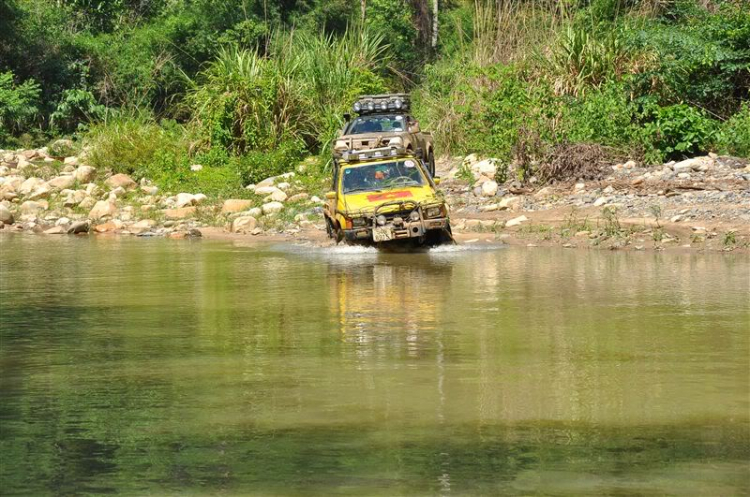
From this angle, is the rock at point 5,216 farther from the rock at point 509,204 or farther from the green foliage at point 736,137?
the green foliage at point 736,137

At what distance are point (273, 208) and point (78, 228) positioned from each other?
3.93 meters

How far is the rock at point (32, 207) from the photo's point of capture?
92.8 feet

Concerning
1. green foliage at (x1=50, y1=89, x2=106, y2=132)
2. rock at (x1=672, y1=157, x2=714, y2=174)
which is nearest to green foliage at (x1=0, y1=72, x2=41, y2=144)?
green foliage at (x1=50, y1=89, x2=106, y2=132)

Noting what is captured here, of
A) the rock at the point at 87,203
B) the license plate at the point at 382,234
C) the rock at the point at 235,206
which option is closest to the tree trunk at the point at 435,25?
the rock at the point at 87,203

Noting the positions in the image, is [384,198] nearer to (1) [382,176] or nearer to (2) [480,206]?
(1) [382,176]

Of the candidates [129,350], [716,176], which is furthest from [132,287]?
[716,176]

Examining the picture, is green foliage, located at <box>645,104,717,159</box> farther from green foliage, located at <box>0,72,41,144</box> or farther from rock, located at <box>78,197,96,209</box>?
green foliage, located at <box>0,72,41,144</box>

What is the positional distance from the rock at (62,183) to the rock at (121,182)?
868 mm

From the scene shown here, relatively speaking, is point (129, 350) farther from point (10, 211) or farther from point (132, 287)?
point (10, 211)

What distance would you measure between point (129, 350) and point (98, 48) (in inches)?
1216

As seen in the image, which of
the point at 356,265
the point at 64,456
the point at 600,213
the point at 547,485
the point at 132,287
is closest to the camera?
the point at 547,485

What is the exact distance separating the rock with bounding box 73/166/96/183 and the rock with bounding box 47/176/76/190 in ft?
0.45

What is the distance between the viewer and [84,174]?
3036cm

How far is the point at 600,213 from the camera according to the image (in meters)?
21.4
